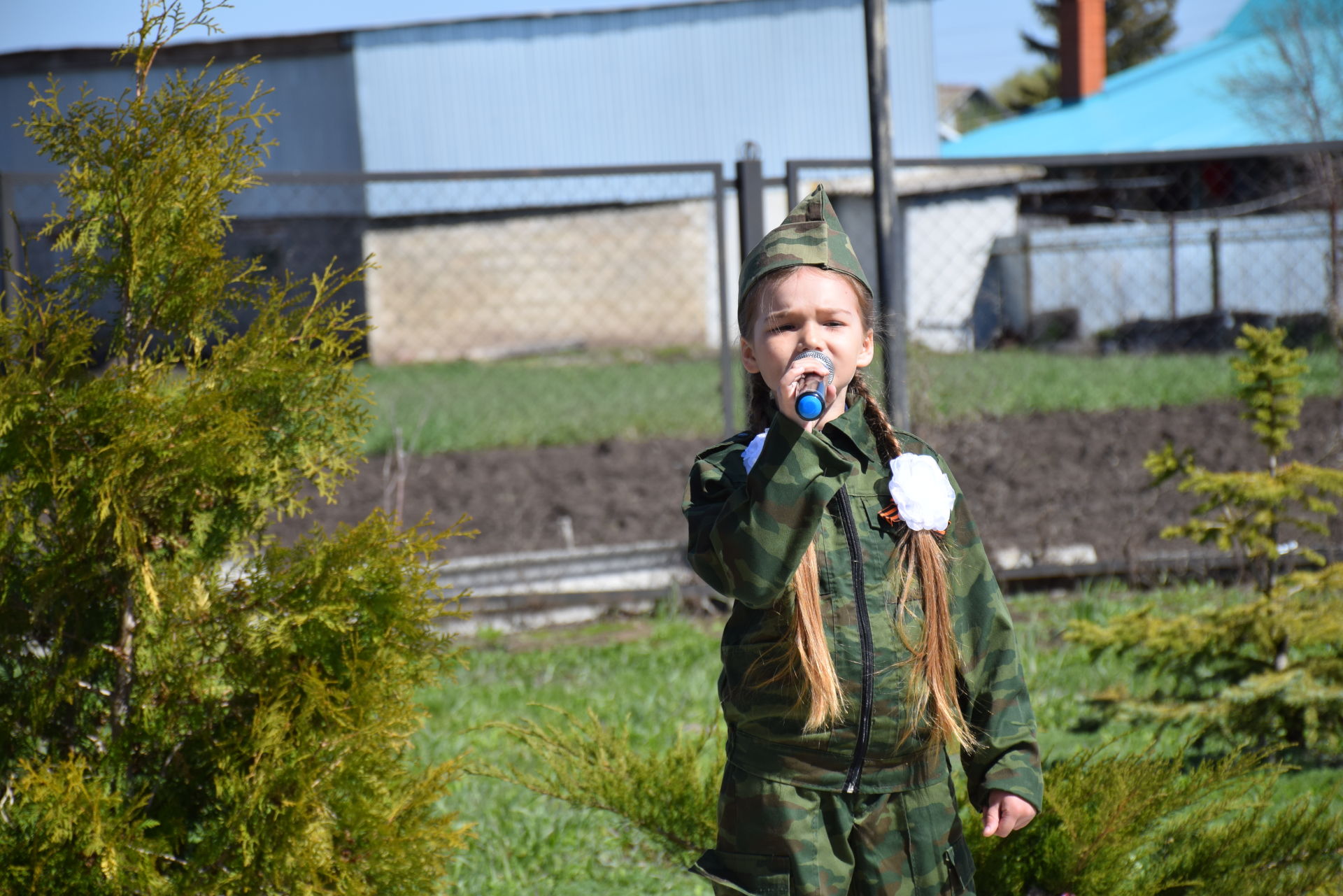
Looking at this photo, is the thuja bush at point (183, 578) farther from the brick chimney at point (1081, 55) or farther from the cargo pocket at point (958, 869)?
the brick chimney at point (1081, 55)

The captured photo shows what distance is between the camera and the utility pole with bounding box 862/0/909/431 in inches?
124

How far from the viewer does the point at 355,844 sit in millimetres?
1921

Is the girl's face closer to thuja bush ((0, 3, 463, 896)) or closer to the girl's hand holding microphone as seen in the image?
the girl's hand holding microphone

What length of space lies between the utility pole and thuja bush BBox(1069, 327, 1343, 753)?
817mm

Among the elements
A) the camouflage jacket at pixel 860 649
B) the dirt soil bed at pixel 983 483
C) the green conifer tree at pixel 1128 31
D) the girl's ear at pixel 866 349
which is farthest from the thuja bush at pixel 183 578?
the green conifer tree at pixel 1128 31

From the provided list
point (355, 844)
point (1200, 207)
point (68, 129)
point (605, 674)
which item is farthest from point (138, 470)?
point (1200, 207)

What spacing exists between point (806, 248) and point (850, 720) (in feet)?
2.24

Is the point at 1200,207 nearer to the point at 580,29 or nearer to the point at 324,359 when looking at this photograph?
the point at 580,29

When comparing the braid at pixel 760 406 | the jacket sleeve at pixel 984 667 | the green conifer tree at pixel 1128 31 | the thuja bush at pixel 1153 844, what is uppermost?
the green conifer tree at pixel 1128 31

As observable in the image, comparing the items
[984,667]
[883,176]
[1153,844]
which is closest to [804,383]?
[984,667]

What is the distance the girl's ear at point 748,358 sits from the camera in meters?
1.66

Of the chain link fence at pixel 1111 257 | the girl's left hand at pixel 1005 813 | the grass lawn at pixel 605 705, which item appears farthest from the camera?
the chain link fence at pixel 1111 257

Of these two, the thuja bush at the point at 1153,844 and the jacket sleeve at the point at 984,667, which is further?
the thuja bush at the point at 1153,844

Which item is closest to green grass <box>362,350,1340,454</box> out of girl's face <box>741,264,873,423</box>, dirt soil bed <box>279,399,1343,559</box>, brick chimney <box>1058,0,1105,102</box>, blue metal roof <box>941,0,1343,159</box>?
dirt soil bed <box>279,399,1343,559</box>
